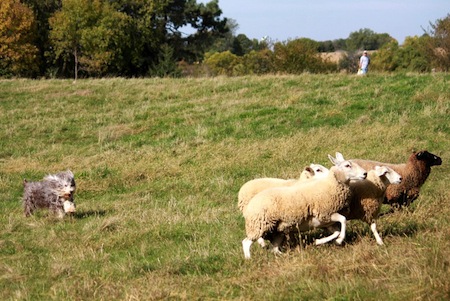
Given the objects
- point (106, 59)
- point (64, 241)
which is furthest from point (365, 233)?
point (106, 59)

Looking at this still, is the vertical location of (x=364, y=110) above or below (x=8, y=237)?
above

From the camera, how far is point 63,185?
12531 mm

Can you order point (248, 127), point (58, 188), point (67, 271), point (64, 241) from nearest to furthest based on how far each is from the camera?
point (67, 271), point (64, 241), point (58, 188), point (248, 127)

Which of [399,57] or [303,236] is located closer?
[303,236]

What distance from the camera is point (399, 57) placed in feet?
237

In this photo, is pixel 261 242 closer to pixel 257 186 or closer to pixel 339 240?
pixel 339 240

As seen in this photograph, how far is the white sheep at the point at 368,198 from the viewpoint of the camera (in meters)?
8.48

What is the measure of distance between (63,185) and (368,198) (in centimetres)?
653

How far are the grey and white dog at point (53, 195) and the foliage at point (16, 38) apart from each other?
36.9 metres

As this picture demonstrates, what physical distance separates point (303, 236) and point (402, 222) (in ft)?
5.02

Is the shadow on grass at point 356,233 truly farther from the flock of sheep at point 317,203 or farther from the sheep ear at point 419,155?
the sheep ear at point 419,155

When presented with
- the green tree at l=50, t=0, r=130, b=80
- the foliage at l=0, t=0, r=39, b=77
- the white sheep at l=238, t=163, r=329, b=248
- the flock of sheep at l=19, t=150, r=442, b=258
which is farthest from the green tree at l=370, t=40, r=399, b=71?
the flock of sheep at l=19, t=150, r=442, b=258

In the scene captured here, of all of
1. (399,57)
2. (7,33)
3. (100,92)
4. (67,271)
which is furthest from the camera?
(399,57)

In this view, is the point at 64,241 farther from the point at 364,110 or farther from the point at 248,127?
the point at 364,110
